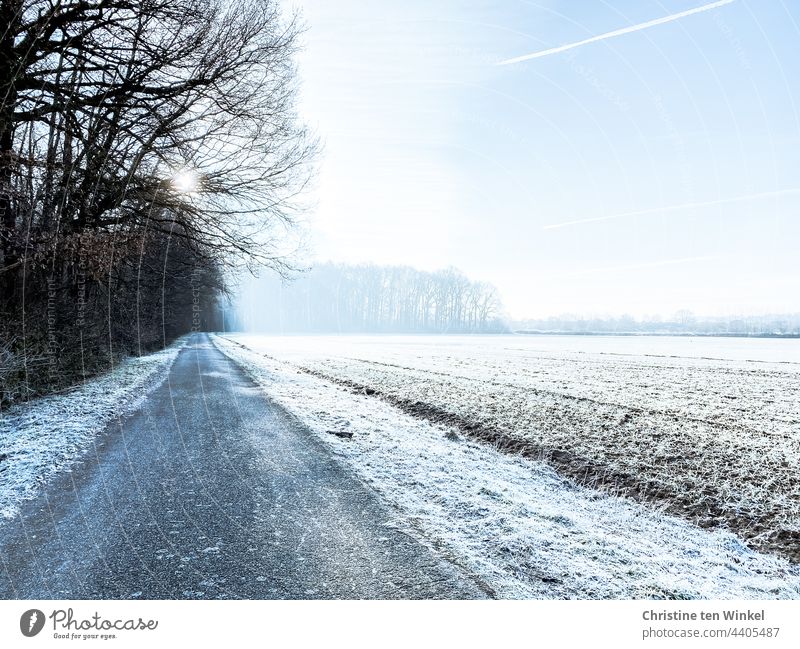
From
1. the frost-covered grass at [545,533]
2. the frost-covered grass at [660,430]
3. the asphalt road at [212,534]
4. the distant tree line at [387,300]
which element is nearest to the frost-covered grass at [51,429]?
the asphalt road at [212,534]

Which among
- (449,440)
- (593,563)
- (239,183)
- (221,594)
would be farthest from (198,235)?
(593,563)

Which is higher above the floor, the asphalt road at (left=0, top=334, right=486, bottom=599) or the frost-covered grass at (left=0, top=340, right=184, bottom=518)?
the asphalt road at (left=0, top=334, right=486, bottom=599)

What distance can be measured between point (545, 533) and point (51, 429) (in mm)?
6827

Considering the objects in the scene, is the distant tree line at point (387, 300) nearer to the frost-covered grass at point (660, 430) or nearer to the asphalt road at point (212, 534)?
the frost-covered grass at point (660, 430)

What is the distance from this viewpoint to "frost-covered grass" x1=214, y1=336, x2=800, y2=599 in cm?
263

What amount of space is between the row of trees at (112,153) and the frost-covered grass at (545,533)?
5926 mm

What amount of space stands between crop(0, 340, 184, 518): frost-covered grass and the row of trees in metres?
0.68

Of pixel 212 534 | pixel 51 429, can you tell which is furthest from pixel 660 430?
pixel 51 429

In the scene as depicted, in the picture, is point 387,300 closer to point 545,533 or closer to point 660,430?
point 660,430

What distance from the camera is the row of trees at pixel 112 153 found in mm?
6730


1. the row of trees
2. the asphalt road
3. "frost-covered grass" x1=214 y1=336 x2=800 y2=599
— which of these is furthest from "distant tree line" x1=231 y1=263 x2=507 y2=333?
"frost-covered grass" x1=214 y1=336 x2=800 y2=599

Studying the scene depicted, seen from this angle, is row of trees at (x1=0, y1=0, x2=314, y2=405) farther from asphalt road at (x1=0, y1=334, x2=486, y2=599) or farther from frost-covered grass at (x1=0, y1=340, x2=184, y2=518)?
asphalt road at (x1=0, y1=334, x2=486, y2=599)

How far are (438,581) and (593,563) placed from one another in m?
1.09

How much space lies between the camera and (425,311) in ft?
107
